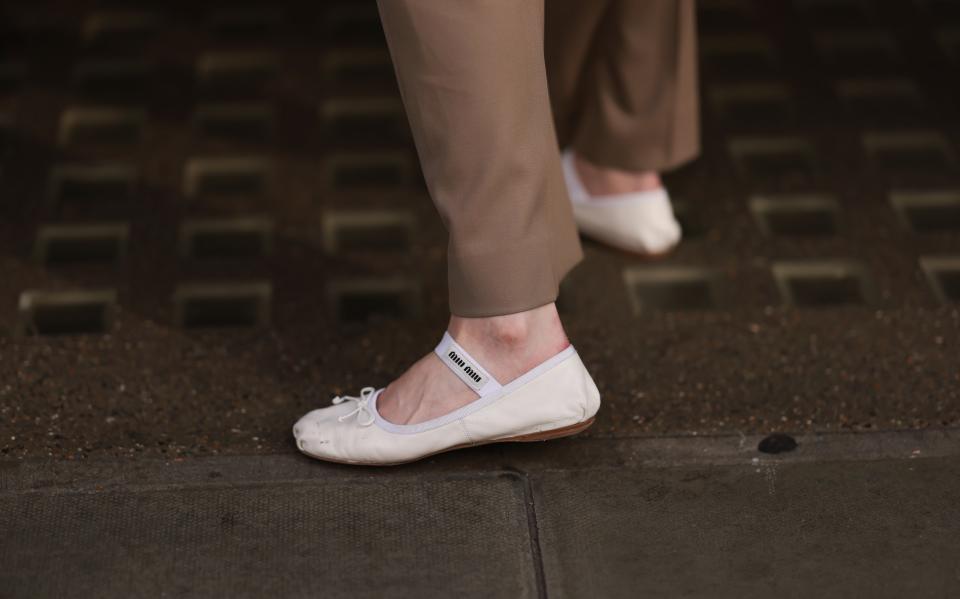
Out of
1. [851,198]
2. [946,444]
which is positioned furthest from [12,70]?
[946,444]

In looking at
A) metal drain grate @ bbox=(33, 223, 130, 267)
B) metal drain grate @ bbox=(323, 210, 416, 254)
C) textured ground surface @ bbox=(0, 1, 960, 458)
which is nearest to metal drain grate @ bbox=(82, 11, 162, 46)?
textured ground surface @ bbox=(0, 1, 960, 458)

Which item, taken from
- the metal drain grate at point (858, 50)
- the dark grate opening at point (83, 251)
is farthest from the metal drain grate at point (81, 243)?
the metal drain grate at point (858, 50)

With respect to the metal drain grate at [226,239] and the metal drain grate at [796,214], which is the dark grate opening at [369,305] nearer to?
the metal drain grate at [226,239]

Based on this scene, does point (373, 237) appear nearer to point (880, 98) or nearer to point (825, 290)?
point (825, 290)

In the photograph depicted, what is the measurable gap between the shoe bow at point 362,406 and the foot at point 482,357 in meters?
0.02

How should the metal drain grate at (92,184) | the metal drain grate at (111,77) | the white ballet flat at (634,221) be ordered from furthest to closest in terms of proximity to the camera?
1. the metal drain grate at (111,77)
2. the metal drain grate at (92,184)
3. the white ballet flat at (634,221)

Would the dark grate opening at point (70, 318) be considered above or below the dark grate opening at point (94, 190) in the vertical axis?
below

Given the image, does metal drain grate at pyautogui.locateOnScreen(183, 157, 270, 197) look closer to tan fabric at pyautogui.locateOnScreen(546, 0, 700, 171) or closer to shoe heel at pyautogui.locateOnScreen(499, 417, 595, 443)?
tan fabric at pyautogui.locateOnScreen(546, 0, 700, 171)

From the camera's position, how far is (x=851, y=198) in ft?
6.38

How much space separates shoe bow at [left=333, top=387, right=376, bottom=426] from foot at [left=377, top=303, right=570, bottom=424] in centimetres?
2

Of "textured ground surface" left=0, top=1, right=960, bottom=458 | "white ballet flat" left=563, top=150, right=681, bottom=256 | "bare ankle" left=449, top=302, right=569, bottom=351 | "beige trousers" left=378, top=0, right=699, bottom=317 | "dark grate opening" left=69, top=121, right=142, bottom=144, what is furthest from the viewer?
"dark grate opening" left=69, top=121, right=142, bottom=144

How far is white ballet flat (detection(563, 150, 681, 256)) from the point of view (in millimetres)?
1822

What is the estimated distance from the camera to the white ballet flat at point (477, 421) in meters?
1.43

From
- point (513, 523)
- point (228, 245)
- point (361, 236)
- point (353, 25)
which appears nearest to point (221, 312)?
point (228, 245)
